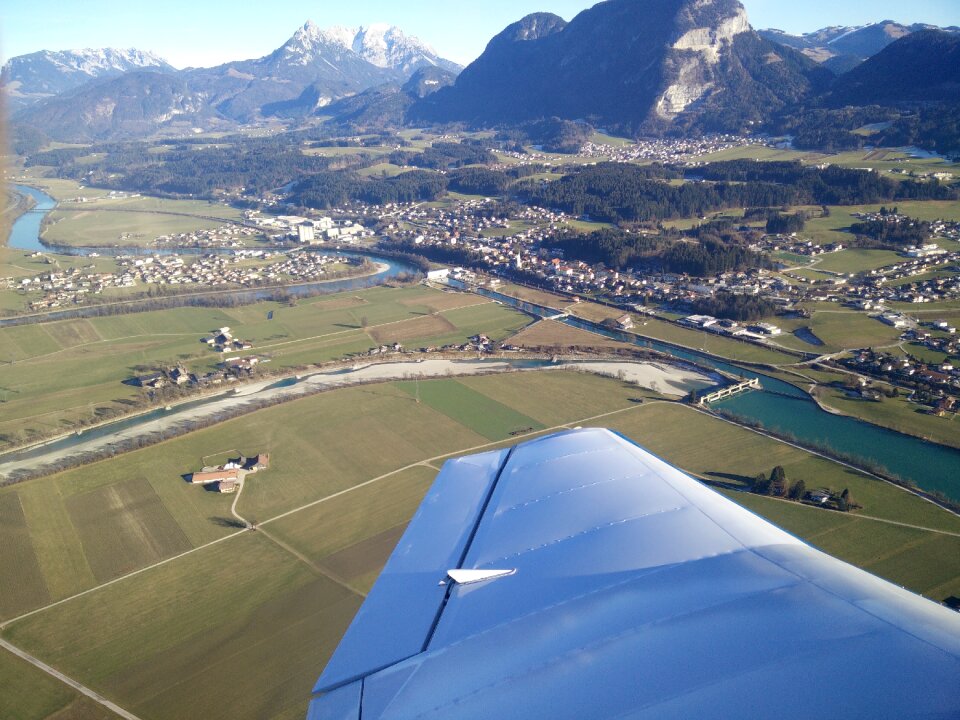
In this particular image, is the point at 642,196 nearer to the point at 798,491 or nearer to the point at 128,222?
the point at 798,491

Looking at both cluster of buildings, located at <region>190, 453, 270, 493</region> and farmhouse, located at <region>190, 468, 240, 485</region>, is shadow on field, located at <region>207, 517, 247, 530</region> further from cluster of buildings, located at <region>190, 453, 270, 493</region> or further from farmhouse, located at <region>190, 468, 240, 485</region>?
farmhouse, located at <region>190, 468, 240, 485</region>

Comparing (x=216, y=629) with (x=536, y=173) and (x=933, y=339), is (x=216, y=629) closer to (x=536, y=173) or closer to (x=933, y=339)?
(x=933, y=339)

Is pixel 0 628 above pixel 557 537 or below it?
below

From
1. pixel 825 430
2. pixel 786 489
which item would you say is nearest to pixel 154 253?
pixel 825 430

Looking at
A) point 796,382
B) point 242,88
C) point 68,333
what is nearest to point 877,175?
point 796,382

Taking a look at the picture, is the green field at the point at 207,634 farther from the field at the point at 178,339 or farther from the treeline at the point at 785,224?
the treeline at the point at 785,224

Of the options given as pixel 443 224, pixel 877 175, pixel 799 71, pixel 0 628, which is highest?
pixel 799 71

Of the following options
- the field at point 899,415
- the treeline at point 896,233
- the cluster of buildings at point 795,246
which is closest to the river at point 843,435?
the field at point 899,415
